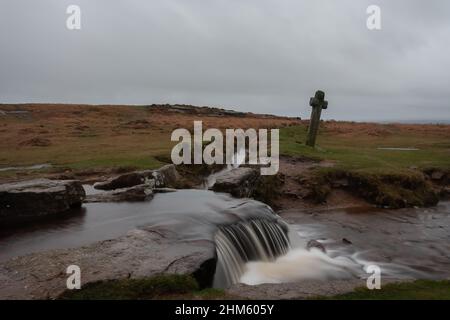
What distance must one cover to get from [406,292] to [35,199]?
12890 mm

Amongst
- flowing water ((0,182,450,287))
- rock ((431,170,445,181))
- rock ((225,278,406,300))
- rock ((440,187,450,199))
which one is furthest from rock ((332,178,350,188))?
rock ((225,278,406,300))

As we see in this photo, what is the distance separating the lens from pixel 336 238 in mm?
18125

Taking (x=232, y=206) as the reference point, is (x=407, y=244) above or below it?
below

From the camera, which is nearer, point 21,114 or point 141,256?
point 141,256

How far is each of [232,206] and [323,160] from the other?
14.8 m

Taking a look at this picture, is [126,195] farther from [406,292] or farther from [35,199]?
[406,292]

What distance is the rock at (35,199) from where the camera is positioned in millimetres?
15289

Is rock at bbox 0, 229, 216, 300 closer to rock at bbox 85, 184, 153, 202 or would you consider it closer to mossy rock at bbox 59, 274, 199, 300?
mossy rock at bbox 59, 274, 199, 300

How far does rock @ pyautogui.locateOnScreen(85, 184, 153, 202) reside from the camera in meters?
18.1

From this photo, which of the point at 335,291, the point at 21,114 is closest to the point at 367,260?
the point at 335,291

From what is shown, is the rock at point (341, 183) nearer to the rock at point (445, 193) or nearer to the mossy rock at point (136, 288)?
the rock at point (445, 193)

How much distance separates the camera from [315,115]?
36.8 meters
